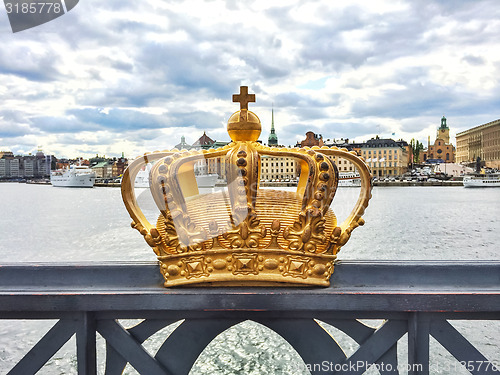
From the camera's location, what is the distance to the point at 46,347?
1.55 metres

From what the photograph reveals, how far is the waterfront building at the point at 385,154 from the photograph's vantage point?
202 ft

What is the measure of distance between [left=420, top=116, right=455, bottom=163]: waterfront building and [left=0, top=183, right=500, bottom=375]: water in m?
85.6

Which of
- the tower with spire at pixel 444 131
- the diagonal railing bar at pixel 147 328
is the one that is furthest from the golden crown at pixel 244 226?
the tower with spire at pixel 444 131

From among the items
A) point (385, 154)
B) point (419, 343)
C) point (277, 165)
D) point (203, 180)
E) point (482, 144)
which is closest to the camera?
point (419, 343)

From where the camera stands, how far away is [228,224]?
1658 millimetres

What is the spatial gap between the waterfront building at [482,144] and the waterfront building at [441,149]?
14005 millimetres

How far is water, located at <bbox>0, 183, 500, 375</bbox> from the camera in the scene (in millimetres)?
6359

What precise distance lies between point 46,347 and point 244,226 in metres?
0.93

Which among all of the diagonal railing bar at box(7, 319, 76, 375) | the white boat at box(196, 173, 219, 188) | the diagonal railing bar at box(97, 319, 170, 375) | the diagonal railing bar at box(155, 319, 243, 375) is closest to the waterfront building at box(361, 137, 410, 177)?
the white boat at box(196, 173, 219, 188)

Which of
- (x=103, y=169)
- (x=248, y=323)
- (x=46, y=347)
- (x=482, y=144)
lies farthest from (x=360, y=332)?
(x=482, y=144)

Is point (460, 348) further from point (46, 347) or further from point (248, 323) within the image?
point (248, 323)

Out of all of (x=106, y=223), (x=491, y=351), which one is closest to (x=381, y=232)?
(x=491, y=351)

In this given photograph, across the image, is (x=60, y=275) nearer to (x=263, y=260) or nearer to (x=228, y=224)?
(x=228, y=224)

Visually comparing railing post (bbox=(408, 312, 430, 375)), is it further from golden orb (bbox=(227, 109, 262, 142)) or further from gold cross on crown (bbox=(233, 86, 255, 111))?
gold cross on crown (bbox=(233, 86, 255, 111))
